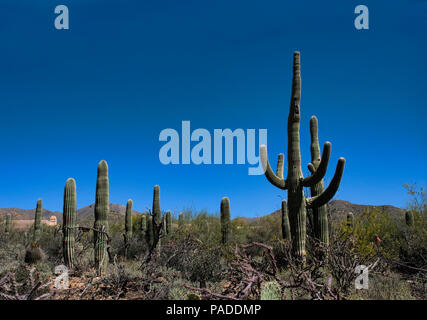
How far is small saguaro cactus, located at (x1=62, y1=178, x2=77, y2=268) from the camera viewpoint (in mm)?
13758

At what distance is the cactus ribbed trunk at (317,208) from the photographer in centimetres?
1327

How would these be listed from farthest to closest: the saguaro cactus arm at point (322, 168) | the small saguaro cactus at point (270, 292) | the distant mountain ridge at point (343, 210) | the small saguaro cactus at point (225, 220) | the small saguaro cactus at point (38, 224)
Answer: the small saguaro cactus at point (38, 224), the small saguaro cactus at point (225, 220), the distant mountain ridge at point (343, 210), the saguaro cactus arm at point (322, 168), the small saguaro cactus at point (270, 292)

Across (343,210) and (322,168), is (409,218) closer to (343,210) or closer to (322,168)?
(343,210)

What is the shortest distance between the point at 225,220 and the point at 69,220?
8308mm

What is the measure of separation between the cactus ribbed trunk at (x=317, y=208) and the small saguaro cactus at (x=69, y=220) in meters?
8.97

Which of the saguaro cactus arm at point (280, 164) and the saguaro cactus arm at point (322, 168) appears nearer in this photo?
the saguaro cactus arm at point (322, 168)

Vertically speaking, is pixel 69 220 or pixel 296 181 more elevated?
pixel 296 181

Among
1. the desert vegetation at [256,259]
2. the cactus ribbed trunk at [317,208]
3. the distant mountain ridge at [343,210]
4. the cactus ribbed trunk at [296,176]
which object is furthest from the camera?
the distant mountain ridge at [343,210]

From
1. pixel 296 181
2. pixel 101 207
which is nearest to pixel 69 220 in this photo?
pixel 101 207

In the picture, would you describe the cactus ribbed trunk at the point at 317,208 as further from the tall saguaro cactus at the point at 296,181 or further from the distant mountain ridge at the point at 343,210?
the distant mountain ridge at the point at 343,210

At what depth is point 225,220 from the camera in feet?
64.3

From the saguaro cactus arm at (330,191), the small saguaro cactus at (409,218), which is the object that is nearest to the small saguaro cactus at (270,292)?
the saguaro cactus arm at (330,191)

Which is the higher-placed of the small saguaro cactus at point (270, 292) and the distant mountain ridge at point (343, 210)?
the distant mountain ridge at point (343, 210)
